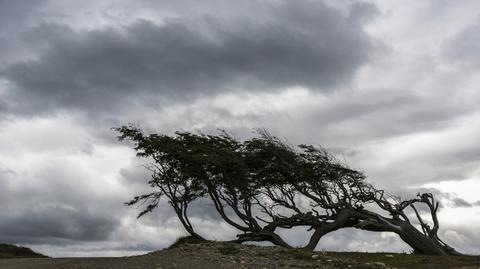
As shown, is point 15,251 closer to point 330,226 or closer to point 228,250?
point 228,250

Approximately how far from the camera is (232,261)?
24.6 meters

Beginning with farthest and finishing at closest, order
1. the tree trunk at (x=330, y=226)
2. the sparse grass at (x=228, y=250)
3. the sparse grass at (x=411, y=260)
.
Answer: the tree trunk at (x=330, y=226) < the sparse grass at (x=411, y=260) < the sparse grass at (x=228, y=250)

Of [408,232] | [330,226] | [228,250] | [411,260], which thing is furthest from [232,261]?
[408,232]

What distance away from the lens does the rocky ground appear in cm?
2353

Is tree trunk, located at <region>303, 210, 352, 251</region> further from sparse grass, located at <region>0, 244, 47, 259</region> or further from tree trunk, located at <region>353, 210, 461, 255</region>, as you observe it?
sparse grass, located at <region>0, 244, 47, 259</region>

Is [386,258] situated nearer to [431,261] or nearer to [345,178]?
[431,261]

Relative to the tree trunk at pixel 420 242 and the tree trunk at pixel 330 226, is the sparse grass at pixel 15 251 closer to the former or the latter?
the tree trunk at pixel 330 226

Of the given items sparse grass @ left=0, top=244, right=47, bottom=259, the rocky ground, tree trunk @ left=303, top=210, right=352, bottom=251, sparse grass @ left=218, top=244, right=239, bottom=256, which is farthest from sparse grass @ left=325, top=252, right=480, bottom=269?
sparse grass @ left=0, top=244, right=47, bottom=259

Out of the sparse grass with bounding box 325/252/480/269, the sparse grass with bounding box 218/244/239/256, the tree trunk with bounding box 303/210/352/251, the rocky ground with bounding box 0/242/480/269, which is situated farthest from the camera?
the tree trunk with bounding box 303/210/352/251

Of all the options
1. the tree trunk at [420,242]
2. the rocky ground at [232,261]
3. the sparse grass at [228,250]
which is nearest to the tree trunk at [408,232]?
the tree trunk at [420,242]

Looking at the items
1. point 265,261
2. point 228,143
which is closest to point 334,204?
point 228,143

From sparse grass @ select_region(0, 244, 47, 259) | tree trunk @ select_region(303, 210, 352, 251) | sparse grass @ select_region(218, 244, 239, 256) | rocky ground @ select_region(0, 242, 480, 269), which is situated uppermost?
tree trunk @ select_region(303, 210, 352, 251)

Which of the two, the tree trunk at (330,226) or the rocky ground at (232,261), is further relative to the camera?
the tree trunk at (330,226)

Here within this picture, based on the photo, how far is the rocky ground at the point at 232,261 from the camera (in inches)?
926
